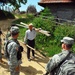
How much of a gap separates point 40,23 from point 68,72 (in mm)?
10250

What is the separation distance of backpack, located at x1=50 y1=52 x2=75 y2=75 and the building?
12.0m

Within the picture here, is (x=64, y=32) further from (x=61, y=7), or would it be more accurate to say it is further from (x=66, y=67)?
(x=66, y=67)

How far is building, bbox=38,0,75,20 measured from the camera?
664 inches

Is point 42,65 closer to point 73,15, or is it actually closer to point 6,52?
point 6,52

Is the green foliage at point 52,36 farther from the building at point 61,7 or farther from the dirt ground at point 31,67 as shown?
the building at point 61,7

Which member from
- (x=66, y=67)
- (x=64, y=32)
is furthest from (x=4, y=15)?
(x=66, y=67)

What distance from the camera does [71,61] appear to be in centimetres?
479

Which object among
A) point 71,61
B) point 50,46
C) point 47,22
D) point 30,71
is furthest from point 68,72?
point 47,22

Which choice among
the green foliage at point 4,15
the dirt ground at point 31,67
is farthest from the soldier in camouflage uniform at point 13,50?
the green foliage at point 4,15

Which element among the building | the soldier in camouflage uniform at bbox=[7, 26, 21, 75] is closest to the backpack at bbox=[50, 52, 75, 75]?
the soldier in camouflage uniform at bbox=[7, 26, 21, 75]

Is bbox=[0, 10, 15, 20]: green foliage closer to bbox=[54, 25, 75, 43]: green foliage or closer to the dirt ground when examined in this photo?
bbox=[54, 25, 75, 43]: green foliage

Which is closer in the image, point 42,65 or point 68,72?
point 68,72

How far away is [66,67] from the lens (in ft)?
15.3

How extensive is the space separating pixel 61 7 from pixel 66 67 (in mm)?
13087
